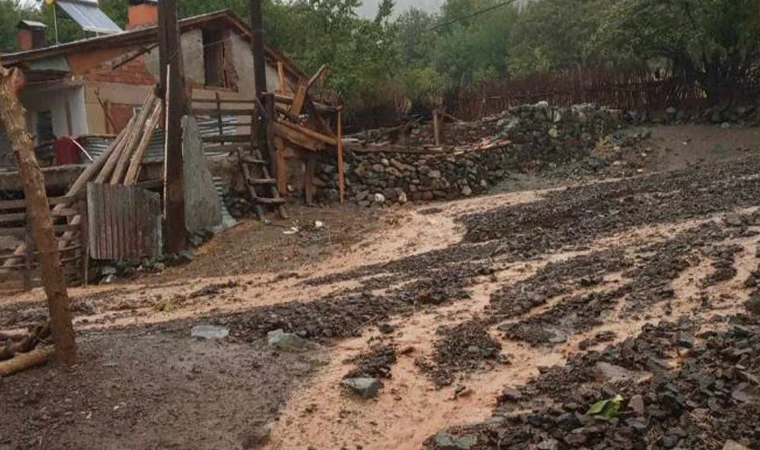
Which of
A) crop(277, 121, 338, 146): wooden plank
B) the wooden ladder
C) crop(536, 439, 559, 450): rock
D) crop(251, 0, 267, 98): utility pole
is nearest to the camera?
crop(536, 439, 559, 450): rock

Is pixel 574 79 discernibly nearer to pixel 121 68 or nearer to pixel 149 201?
pixel 121 68

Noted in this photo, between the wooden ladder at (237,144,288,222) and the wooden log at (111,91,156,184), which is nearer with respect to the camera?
the wooden log at (111,91,156,184)

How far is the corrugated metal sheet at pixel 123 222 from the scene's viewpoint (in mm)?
10531

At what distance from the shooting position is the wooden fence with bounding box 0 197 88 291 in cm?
1032

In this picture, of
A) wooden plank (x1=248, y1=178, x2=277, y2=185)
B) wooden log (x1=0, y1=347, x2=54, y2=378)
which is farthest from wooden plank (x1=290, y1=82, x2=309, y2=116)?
wooden log (x1=0, y1=347, x2=54, y2=378)

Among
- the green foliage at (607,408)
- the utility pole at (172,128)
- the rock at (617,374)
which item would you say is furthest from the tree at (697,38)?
the green foliage at (607,408)

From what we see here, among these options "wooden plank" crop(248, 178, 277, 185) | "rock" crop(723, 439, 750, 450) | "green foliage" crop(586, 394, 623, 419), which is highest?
"wooden plank" crop(248, 178, 277, 185)

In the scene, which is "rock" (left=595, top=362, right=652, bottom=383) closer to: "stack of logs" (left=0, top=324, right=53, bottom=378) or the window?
"stack of logs" (left=0, top=324, right=53, bottom=378)

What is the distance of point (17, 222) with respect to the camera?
11.0 metres

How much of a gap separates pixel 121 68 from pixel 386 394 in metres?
15.4

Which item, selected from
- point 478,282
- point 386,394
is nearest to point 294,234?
point 478,282

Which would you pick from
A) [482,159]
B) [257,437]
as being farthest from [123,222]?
[482,159]

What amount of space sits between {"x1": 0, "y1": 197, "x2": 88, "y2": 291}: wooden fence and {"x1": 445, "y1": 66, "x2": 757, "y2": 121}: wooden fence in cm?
1505

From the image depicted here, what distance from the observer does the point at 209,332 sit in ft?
18.5
